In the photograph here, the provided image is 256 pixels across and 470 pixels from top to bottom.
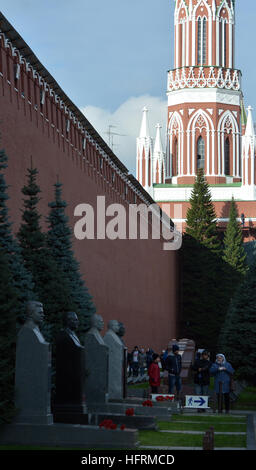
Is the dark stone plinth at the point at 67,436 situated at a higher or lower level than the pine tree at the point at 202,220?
lower

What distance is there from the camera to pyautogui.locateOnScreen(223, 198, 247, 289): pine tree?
5762cm

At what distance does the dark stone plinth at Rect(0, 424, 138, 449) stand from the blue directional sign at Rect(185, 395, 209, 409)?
6.72 metres

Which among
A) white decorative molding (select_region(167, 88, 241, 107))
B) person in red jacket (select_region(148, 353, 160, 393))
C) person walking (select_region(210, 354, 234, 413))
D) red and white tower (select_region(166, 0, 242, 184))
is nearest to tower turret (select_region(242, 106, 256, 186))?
red and white tower (select_region(166, 0, 242, 184))

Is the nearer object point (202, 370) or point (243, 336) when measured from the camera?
point (202, 370)

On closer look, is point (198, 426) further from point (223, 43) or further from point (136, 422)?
point (223, 43)

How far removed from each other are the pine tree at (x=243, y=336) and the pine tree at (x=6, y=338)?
503 inches

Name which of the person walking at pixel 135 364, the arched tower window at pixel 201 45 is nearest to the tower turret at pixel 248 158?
the arched tower window at pixel 201 45

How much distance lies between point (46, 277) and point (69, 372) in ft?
7.00

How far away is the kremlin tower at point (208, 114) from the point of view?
2594 inches

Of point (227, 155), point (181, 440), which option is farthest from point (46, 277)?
point (227, 155)

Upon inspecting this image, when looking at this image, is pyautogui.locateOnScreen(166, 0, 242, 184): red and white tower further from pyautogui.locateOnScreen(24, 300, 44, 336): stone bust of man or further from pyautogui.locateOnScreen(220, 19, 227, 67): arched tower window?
pyautogui.locateOnScreen(24, 300, 44, 336): stone bust of man

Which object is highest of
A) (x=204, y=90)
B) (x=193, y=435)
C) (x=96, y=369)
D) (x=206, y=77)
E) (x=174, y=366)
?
(x=206, y=77)

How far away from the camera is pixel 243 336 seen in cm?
2508

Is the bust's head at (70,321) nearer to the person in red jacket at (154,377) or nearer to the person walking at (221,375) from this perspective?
the person walking at (221,375)
